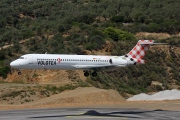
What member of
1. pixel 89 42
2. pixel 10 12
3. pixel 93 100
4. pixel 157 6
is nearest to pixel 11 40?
pixel 89 42

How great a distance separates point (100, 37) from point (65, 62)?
29016 mm

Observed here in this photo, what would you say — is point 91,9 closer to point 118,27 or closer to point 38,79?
point 118,27

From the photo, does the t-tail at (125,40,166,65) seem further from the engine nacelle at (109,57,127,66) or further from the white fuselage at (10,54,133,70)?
the engine nacelle at (109,57,127,66)

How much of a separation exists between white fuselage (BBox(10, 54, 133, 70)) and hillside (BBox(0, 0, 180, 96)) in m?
5.99

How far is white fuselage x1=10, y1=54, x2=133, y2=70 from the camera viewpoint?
161ft

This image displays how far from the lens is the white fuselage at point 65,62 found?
4916 centimetres

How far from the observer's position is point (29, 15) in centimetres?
12138

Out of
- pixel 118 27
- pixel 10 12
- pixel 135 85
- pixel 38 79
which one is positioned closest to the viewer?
pixel 38 79

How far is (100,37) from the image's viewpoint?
258 feet

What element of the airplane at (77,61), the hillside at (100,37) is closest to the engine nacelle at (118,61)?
the airplane at (77,61)

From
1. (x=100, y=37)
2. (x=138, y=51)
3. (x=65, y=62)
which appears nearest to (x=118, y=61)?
(x=138, y=51)

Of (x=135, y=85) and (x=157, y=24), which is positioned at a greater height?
(x=157, y=24)

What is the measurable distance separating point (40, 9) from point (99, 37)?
4995 centimetres

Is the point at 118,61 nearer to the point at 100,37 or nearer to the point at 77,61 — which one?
the point at 77,61
